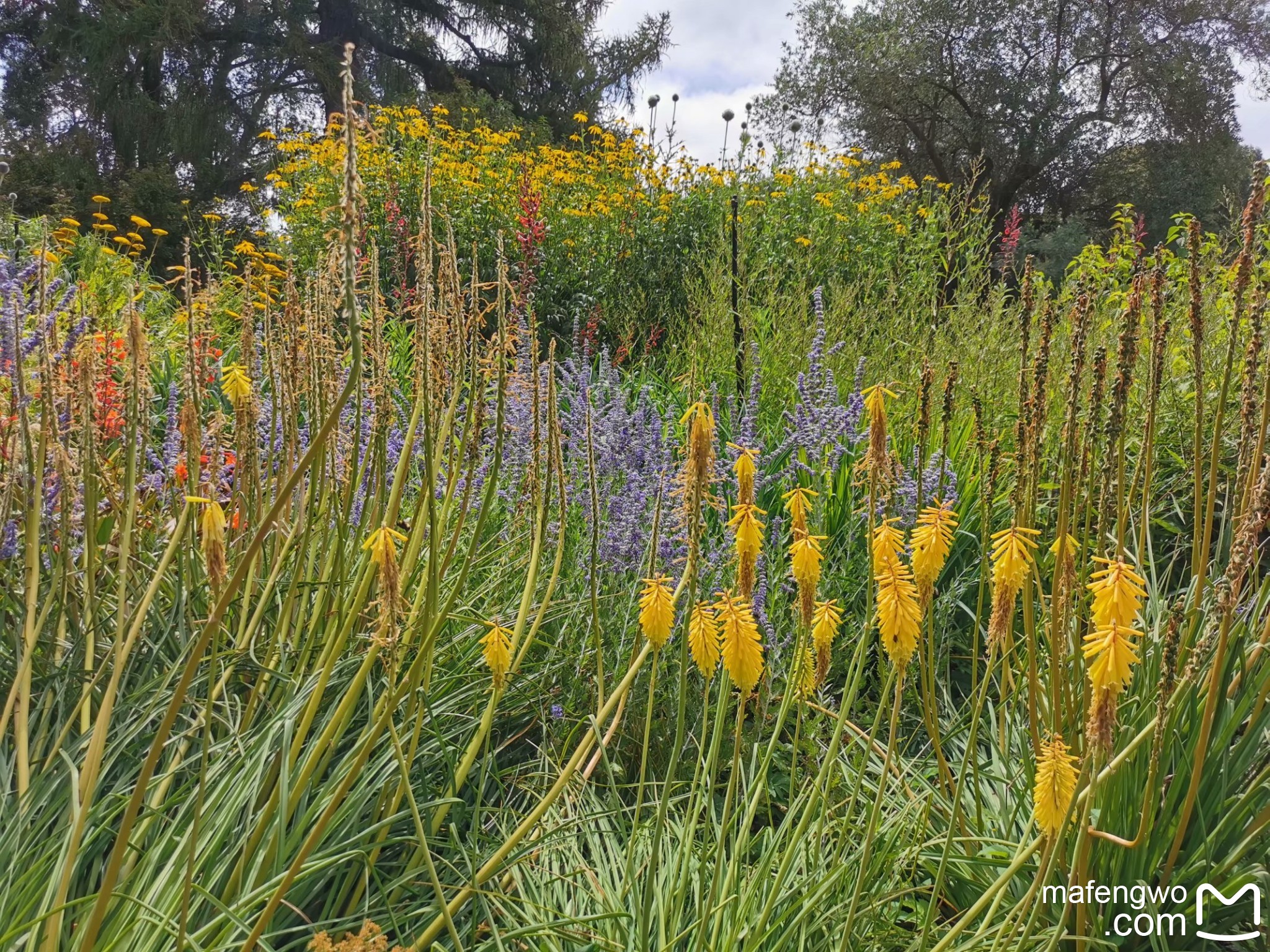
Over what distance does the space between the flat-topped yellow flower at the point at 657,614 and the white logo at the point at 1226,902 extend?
1065 millimetres

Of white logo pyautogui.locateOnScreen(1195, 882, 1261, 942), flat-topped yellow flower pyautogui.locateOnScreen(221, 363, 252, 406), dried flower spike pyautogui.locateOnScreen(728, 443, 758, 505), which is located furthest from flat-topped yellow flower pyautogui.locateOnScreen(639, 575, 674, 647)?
white logo pyautogui.locateOnScreen(1195, 882, 1261, 942)

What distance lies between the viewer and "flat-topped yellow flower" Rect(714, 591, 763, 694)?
114cm

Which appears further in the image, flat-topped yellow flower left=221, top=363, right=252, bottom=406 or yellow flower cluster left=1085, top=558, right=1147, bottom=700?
flat-topped yellow flower left=221, top=363, right=252, bottom=406

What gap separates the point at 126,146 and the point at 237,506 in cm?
1978

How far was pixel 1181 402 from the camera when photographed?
150 inches

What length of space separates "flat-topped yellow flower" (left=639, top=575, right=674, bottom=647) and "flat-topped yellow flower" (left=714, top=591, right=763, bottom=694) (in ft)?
0.34

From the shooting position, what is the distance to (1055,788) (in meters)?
1.09

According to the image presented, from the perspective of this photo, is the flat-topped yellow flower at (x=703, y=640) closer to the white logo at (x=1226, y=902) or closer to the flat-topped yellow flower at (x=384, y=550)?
the flat-topped yellow flower at (x=384, y=550)

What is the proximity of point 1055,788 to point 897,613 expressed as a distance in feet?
0.92

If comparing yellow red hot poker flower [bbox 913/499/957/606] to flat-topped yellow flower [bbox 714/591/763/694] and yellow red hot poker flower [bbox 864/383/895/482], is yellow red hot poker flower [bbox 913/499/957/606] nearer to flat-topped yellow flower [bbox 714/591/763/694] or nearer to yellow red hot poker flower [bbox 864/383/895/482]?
yellow red hot poker flower [bbox 864/383/895/482]

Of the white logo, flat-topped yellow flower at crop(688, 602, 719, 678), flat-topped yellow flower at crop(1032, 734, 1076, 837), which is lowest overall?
the white logo

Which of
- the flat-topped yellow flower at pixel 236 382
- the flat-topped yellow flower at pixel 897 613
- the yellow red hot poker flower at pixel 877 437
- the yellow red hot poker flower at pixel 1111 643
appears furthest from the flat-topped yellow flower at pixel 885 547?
the flat-topped yellow flower at pixel 236 382

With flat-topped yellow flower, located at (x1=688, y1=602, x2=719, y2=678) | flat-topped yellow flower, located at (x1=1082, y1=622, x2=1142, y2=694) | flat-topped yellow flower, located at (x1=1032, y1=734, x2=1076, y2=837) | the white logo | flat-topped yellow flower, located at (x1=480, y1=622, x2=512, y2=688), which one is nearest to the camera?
flat-topped yellow flower, located at (x1=1082, y1=622, x2=1142, y2=694)

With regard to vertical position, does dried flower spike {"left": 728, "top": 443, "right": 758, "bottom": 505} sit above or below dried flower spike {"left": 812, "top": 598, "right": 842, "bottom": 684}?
above
